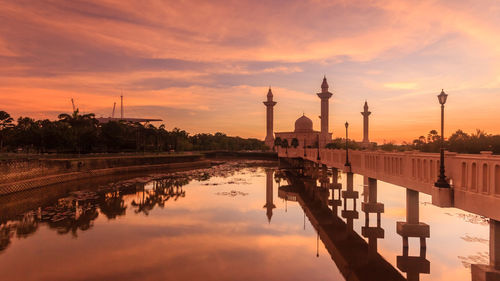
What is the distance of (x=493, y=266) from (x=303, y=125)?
164827mm

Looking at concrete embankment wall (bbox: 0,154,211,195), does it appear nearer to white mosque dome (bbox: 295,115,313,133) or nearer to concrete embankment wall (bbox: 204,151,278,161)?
concrete embankment wall (bbox: 204,151,278,161)

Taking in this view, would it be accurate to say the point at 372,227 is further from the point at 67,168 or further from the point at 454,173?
the point at 67,168

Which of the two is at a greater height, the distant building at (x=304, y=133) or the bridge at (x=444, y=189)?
the distant building at (x=304, y=133)

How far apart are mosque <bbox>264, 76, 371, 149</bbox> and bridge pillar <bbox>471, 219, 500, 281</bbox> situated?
14514 cm

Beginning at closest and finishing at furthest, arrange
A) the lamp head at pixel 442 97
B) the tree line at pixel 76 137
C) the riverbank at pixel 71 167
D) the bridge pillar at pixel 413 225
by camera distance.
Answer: the lamp head at pixel 442 97 → the bridge pillar at pixel 413 225 → the riverbank at pixel 71 167 → the tree line at pixel 76 137

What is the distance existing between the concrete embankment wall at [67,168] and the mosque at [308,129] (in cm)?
9470

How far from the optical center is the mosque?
169 metres

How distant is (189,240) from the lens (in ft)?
72.8

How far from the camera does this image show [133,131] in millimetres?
98688

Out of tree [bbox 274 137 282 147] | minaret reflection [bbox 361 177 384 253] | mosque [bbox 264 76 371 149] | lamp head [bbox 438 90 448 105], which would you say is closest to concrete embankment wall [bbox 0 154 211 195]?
minaret reflection [bbox 361 177 384 253]

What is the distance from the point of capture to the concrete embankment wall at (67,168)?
127ft

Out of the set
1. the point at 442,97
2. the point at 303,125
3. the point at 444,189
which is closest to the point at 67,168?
the point at 442,97

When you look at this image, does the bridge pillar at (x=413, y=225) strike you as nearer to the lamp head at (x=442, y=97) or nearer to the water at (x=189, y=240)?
the water at (x=189, y=240)

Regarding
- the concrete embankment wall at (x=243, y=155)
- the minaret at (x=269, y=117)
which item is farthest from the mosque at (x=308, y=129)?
the concrete embankment wall at (x=243, y=155)
